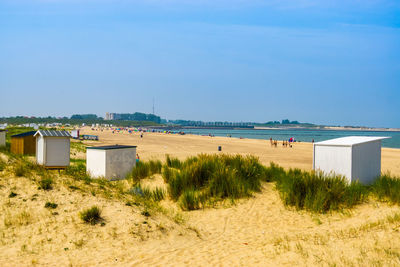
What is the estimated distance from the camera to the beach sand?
6.00 metres

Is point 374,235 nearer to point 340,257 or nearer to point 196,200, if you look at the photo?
point 340,257

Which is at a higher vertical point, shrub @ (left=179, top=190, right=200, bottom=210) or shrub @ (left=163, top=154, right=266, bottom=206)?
shrub @ (left=163, top=154, right=266, bottom=206)

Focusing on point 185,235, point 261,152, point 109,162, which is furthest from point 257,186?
point 261,152

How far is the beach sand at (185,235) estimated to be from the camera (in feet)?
19.7

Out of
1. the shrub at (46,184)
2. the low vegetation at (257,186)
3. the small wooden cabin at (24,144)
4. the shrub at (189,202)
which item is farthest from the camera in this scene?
the small wooden cabin at (24,144)

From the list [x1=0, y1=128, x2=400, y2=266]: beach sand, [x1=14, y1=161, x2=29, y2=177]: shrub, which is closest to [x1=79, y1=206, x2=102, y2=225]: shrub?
[x1=0, y1=128, x2=400, y2=266]: beach sand

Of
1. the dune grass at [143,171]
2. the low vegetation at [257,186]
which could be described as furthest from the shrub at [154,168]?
the low vegetation at [257,186]

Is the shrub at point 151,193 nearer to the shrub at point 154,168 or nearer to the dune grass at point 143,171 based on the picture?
the dune grass at point 143,171

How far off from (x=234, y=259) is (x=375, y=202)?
5.21 m

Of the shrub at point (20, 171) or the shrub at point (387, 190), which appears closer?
the shrub at point (387, 190)

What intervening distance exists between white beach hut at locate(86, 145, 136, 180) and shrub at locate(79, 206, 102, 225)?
18.9 feet

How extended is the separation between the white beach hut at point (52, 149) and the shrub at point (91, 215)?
19.7ft

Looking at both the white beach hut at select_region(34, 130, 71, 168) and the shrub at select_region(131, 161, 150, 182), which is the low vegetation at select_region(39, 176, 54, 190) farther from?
the shrub at select_region(131, 161, 150, 182)

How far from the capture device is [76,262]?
612 cm
